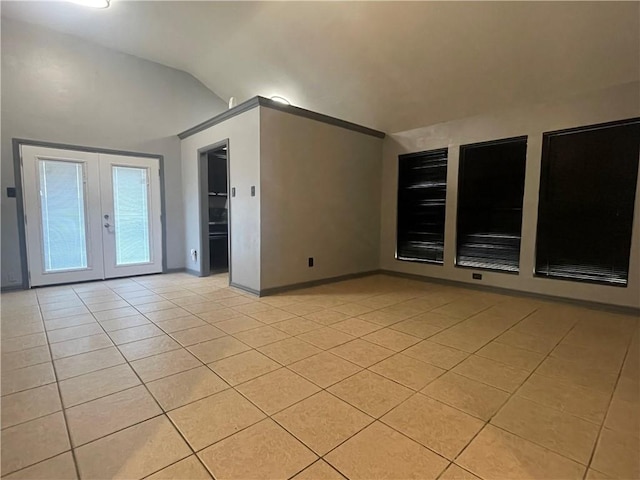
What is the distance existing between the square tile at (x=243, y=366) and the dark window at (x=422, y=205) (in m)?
3.53

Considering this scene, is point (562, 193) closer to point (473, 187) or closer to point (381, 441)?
point (473, 187)

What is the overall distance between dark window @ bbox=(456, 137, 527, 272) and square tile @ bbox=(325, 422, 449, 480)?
353 cm

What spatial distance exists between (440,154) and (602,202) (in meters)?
2.06

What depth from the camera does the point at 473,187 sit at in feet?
14.8

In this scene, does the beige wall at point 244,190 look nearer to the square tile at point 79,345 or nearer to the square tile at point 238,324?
the square tile at point 238,324

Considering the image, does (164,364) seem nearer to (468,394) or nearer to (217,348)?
(217,348)

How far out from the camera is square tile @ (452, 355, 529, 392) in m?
1.96

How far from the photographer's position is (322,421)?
1599mm

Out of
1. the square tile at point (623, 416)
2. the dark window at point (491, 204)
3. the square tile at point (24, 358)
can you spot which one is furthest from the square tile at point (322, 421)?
the dark window at point (491, 204)

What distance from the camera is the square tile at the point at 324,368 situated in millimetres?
2000

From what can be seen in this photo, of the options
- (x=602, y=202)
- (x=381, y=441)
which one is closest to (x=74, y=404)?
(x=381, y=441)

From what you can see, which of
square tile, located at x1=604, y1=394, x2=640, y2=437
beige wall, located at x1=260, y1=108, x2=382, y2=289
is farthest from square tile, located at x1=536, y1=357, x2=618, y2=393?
beige wall, located at x1=260, y1=108, x2=382, y2=289

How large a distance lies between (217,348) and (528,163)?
4.14 meters

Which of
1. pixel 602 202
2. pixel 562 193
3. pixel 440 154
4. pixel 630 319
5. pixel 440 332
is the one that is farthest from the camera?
pixel 440 154
